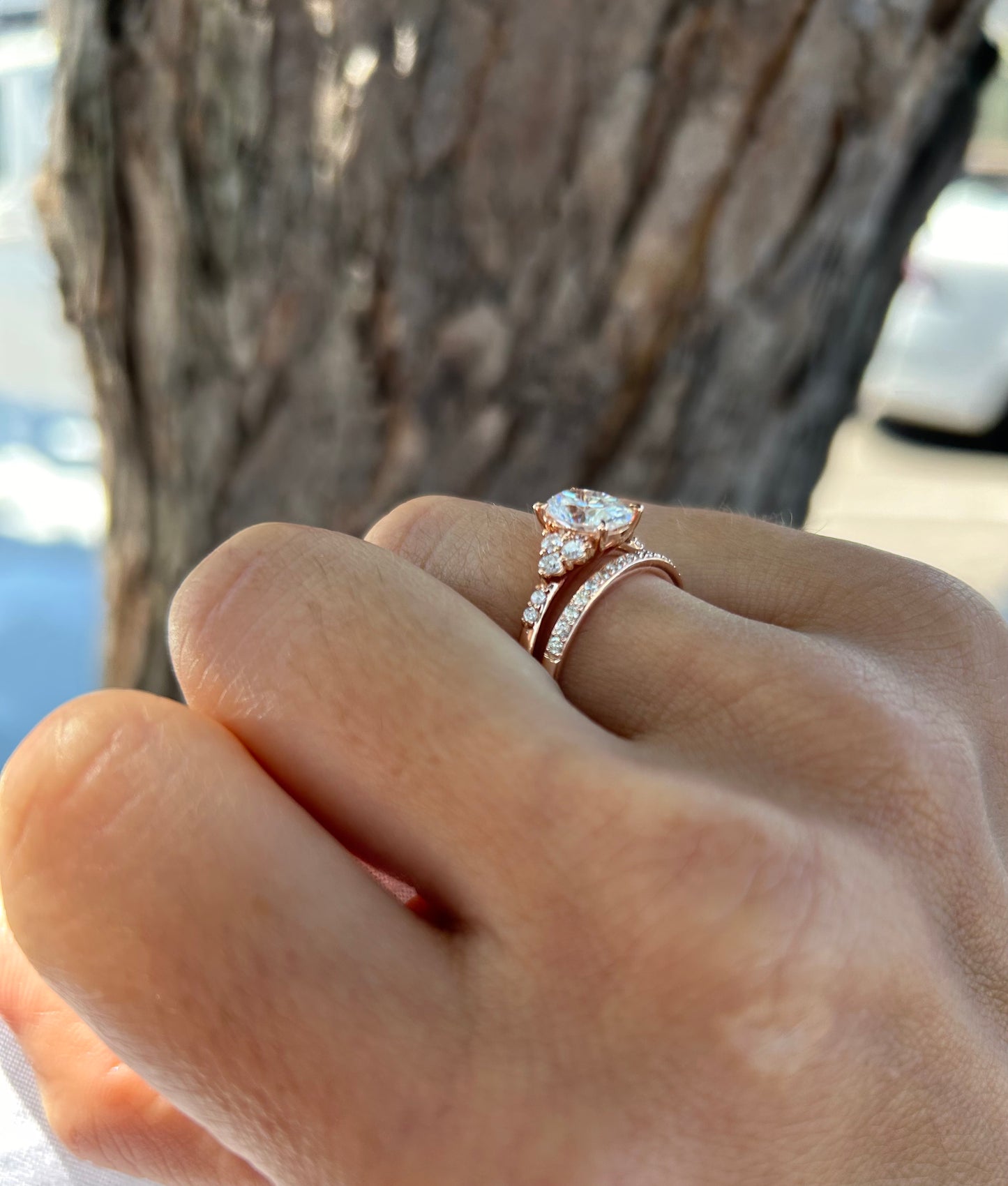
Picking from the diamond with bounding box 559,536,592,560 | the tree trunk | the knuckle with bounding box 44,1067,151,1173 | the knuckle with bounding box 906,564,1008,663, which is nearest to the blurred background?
the tree trunk

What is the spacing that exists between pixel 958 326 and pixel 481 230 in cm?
466

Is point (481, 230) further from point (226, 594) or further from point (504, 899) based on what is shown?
point (504, 899)

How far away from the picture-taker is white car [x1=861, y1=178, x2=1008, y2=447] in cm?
509

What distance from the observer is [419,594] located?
61cm

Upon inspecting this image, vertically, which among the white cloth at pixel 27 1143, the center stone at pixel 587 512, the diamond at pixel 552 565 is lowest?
the white cloth at pixel 27 1143

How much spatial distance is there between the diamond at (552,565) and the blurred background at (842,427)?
34.1 inches

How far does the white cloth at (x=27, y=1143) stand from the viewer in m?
0.74

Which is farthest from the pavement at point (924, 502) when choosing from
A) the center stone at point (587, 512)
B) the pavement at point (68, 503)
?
the center stone at point (587, 512)

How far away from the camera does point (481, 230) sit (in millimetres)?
1158

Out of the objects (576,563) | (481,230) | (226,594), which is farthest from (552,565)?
(481,230)

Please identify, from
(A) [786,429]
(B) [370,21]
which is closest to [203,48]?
(B) [370,21]

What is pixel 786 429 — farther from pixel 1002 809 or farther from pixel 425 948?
pixel 425 948

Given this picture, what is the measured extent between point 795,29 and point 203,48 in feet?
1.99

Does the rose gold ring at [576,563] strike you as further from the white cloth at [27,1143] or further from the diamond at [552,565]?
the white cloth at [27,1143]
